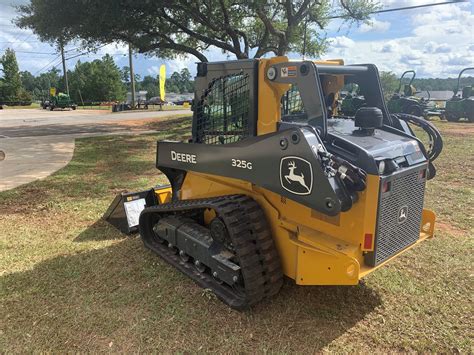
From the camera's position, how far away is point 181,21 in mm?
15438

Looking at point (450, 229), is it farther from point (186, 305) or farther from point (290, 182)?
point (186, 305)

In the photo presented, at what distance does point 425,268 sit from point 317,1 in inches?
565

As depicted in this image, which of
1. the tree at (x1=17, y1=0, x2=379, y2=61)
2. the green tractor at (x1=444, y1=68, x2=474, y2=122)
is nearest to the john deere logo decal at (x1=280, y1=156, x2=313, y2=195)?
the tree at (x1=17, y1=0, x2=379, y2=61)

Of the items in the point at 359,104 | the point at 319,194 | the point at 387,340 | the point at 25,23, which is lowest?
the point at 387,340

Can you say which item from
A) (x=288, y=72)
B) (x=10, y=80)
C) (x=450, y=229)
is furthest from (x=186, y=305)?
(x=10, y=80)

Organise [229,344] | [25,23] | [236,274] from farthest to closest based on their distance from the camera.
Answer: [25,23], [236,274], [229,344]

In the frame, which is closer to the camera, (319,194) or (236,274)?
(319,194)

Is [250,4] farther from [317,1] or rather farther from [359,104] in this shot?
[359,104]

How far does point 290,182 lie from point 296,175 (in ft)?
0.30

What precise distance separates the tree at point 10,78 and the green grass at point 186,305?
55738 millimetres

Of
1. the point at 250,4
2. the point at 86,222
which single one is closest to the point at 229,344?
the point at 86,222

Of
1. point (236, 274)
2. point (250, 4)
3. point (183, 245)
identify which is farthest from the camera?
point (250, 4)

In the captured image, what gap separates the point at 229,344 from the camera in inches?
122

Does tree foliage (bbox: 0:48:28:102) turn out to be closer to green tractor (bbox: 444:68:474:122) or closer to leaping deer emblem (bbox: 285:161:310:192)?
green tractor (bbox: 444:68:474:122)
